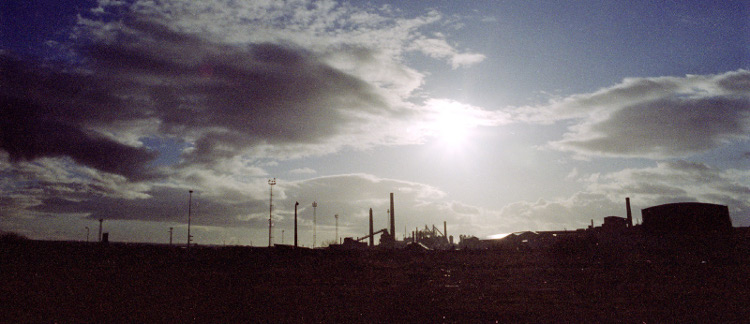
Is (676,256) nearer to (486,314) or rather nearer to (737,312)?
(737,312)

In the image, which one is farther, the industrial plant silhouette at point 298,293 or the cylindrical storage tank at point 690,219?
the cylindrical storage tank at point 690,219

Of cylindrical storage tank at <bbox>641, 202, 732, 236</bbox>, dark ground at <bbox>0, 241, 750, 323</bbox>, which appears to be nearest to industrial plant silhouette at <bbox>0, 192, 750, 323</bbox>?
dark ground at <bbox>0, 241, 750, 323</bbox>

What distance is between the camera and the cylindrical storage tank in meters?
46.5

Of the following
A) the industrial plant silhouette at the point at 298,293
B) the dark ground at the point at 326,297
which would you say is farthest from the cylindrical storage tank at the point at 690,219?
the dark ground at the point at 326,297

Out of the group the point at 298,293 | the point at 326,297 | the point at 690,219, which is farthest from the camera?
the point at 690,219

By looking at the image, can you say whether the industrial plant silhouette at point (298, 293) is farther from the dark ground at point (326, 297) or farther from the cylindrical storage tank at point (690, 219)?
the cylindrical storage tank at point (690, 219)

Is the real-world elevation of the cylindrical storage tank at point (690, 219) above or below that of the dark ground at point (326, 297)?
above

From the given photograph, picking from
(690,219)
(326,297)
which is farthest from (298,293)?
(690,219)

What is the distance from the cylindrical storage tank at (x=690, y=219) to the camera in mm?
46500

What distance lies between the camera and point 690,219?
46906 millimetres

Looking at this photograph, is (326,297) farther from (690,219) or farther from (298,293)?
(690,219)

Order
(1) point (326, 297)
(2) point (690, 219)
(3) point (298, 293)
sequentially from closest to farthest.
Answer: (1) point (326, 297) < (3) point (298, 293) < (2) point (690, 219)

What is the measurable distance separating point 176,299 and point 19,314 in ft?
12.3

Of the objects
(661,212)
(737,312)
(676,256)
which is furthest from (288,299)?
(661,212)
